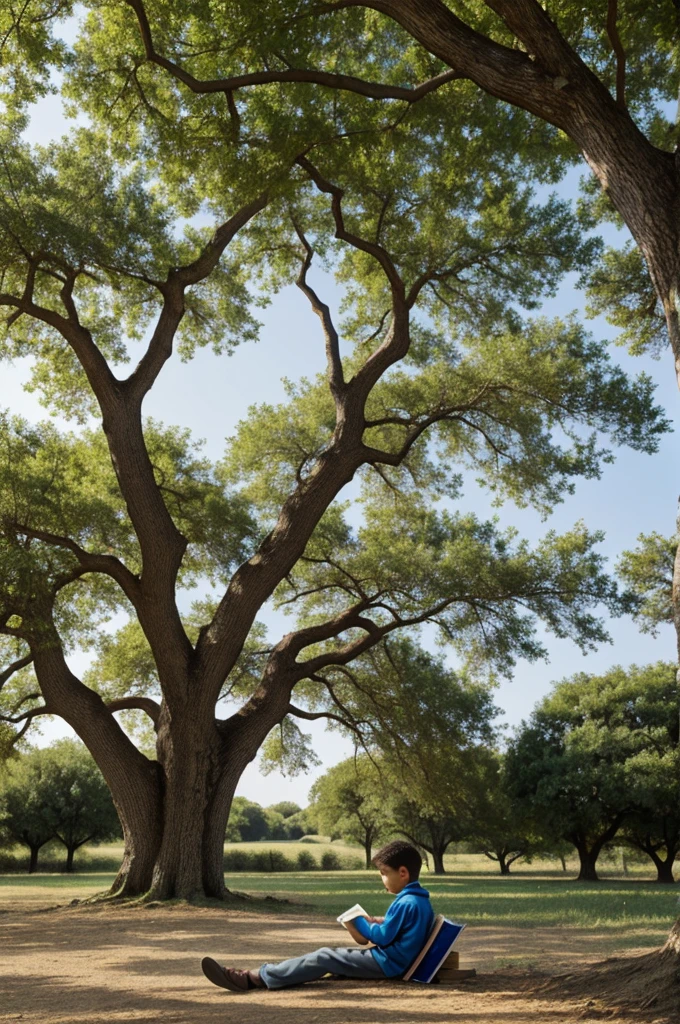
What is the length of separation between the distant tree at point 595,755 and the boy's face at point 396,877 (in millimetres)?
23690

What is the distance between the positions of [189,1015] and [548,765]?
26438 millimetres

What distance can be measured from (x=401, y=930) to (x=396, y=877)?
29 centimetres

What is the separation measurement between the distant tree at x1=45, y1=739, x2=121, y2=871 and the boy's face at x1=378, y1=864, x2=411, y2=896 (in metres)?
36.2

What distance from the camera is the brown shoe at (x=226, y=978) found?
4805 millimetres

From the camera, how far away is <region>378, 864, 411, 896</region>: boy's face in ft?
A: 15.9

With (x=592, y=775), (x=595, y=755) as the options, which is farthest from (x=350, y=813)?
(x=592, y=775)

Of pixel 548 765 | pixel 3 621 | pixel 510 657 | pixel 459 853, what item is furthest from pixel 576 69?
pixel 459 853

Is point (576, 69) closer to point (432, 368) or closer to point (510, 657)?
point (432, 368)

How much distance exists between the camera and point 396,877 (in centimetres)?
487

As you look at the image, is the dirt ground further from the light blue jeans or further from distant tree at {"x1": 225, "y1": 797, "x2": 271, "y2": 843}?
distant tree at {"x1": 225, "y1": 797, "x2": 271, "y2": 843}

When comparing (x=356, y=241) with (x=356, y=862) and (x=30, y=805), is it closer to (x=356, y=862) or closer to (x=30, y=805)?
(x=30, y=805)

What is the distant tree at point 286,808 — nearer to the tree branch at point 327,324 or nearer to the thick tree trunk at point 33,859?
the thick tree trunk at point 33,859

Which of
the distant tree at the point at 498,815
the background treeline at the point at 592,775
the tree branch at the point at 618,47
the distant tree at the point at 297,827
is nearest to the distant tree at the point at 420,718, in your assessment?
the background treeline at the point at 592,775

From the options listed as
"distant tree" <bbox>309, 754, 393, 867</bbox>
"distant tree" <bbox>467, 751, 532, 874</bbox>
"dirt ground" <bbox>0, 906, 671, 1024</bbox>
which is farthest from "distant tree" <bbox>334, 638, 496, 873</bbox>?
"distant tree" <bbox>309, 754, 393, 867</bbox>
